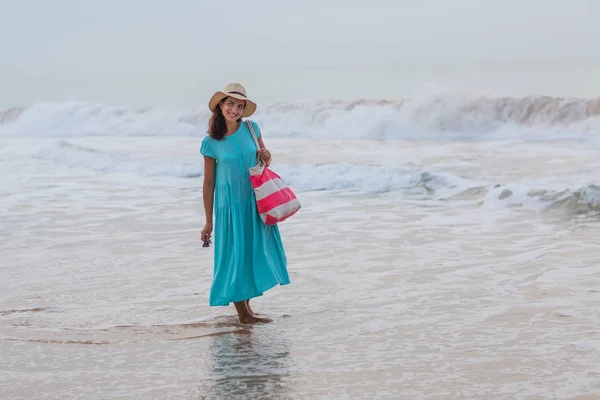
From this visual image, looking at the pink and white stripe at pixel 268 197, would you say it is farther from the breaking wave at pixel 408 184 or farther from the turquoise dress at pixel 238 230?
the breaking wave at pixel 408 184

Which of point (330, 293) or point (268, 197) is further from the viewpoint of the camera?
point (330, 293)

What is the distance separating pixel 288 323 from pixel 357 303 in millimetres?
654

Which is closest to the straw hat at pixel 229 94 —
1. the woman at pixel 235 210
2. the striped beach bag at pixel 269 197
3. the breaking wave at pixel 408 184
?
the woman at pixel 235 210

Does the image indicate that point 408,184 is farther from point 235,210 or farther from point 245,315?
point 235,210

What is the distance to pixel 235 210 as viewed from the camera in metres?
5.33

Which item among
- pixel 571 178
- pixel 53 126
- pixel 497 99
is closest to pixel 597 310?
pixel 571 178

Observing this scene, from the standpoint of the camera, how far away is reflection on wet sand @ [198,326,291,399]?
13.5 ft

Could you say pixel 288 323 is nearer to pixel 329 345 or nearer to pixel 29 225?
pixel 329 345

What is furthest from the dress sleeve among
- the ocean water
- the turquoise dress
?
the ocean water

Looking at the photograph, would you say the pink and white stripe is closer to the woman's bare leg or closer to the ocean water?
the woman's bare leg

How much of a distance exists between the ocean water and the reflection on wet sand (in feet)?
0.05

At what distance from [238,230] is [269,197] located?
277 mm

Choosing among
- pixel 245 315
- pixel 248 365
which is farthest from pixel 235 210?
pixel 248 365

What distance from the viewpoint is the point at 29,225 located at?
401 inches
